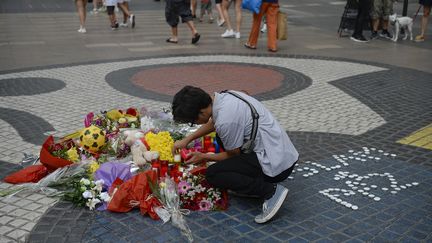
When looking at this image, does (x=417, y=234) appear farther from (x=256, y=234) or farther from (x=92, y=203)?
(x=92, y=203)

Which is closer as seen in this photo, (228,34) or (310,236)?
(310,236)

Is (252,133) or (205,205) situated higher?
(252,133)

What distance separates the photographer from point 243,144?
3791 mm

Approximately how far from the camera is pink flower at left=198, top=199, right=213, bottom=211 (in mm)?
4027

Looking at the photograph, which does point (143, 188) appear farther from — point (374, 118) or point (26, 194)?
point (374, 118)

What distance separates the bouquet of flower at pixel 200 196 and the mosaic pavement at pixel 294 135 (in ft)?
0.31

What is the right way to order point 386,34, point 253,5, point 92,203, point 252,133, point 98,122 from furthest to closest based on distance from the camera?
point 386,34, point 253,5, point 98,122, point 92,203, point 252,133

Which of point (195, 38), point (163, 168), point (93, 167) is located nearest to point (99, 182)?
point (93, 167)

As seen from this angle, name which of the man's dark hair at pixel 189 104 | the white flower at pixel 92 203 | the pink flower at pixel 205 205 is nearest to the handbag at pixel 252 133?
the man's dark hair at pixel 189 104

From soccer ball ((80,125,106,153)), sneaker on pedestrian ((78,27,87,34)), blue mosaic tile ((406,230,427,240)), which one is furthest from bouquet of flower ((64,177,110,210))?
sneaker on pedestrian ((78,27,87,34))

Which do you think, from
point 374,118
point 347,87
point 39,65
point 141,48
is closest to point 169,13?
point 141,48

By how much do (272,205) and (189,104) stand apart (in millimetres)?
1009

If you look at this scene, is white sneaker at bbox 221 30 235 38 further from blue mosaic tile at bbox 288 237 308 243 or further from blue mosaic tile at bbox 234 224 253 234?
blue mosaic tile at bbox 288 237 308 243

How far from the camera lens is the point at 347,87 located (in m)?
8.00
